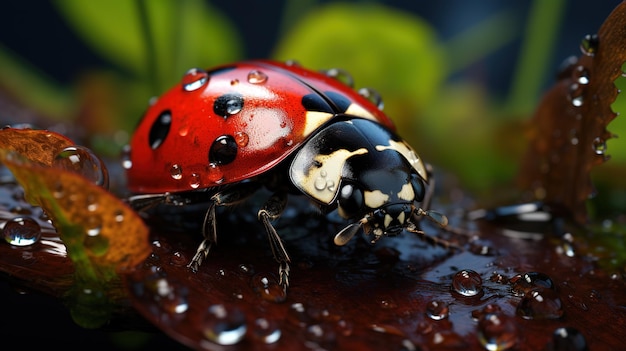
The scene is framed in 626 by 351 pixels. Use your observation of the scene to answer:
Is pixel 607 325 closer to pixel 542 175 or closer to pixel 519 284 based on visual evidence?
pixel 519 284

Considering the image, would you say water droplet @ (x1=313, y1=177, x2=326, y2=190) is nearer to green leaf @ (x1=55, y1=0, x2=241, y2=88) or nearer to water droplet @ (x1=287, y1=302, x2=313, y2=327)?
water droplet @ (x1=287, y1=302, x2=313, y2=327)

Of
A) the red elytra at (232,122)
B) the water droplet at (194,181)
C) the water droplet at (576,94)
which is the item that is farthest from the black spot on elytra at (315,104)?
the water droplet at (576,94)

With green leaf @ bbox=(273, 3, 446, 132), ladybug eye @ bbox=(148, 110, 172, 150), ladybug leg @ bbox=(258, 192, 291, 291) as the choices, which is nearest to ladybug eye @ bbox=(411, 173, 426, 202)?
ladybug leg @ bbox=(258, 192, 291, 291)

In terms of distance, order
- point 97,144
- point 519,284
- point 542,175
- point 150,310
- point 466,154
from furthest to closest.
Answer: point 466,154
point 97,144
point 542,175
point 519,284
point 150,310

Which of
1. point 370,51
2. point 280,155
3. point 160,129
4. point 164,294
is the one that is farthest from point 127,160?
point 370,51

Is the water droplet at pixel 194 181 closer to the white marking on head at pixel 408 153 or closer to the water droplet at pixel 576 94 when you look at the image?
the white marking on head at pixel 408 153

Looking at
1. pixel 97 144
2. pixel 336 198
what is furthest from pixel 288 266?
pixel 97 144

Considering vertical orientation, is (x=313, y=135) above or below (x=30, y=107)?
above
